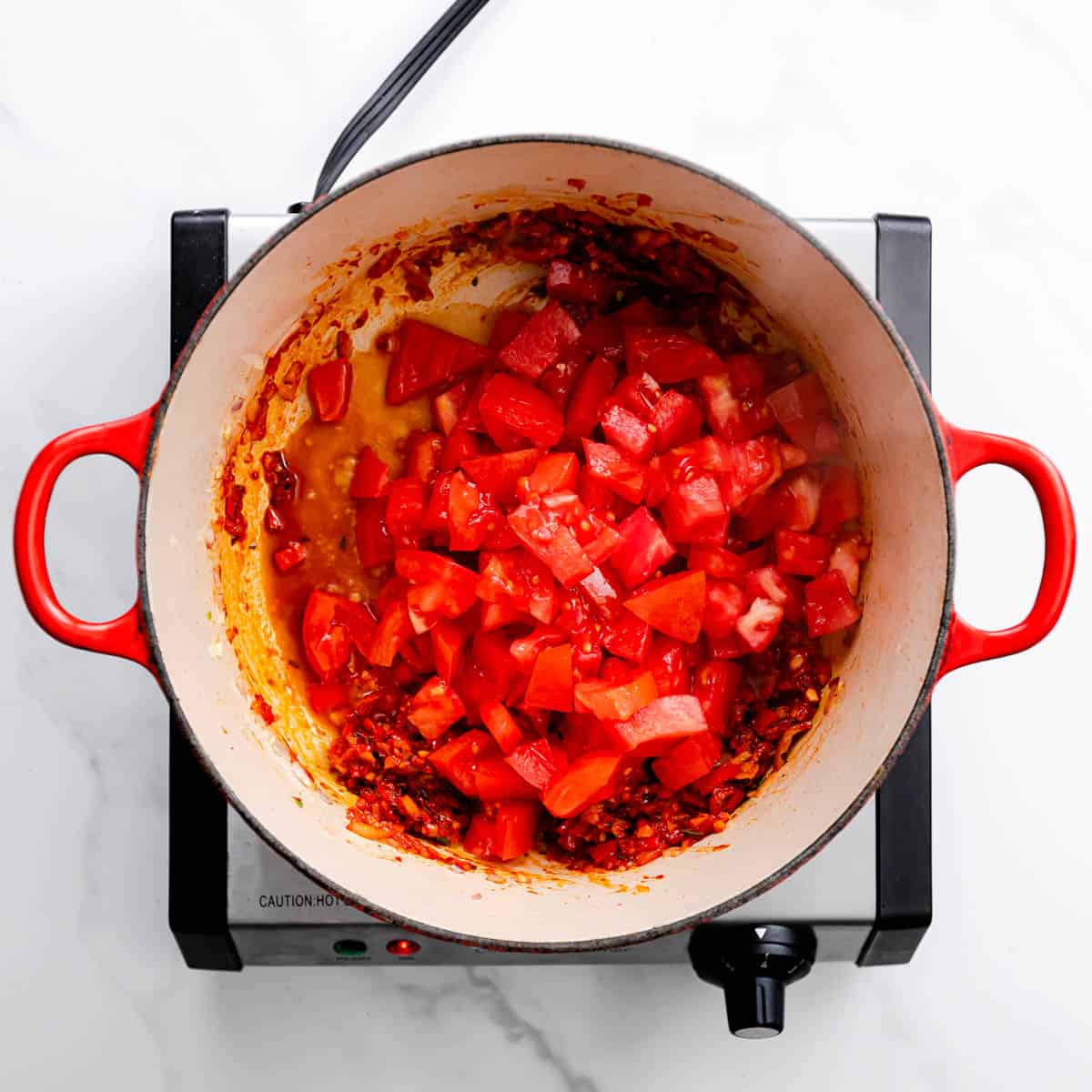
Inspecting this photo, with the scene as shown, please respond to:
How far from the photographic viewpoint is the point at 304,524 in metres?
1.22

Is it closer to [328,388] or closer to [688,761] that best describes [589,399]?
[328,388]

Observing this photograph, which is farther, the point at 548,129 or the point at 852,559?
the point at 548,129

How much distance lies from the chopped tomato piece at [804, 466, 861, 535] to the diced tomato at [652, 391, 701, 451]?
15 centimetres

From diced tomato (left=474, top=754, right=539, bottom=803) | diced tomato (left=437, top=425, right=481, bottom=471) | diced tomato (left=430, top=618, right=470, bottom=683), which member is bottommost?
diced tomato (left=474, top=754, right=539, bottom=803)

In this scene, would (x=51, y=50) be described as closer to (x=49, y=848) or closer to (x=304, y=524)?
(x=304, y=524)

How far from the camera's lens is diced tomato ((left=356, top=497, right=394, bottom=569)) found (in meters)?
1.20

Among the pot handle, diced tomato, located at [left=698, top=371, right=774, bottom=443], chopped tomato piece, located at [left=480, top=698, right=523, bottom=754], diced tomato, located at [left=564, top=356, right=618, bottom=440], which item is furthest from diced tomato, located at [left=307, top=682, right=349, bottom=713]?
the pot handle

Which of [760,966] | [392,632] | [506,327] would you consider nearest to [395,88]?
[506,327]

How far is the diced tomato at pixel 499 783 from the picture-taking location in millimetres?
1154

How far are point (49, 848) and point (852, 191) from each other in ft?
3.98

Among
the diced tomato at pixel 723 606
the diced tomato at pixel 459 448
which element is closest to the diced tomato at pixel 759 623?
the diced tomato at pixel 723 606

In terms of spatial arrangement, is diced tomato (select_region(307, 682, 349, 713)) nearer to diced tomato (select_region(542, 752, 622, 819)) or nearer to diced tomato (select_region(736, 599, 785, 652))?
diced tomato (select_region(542, 752, 622, 819))

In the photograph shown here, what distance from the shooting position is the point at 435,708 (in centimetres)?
117

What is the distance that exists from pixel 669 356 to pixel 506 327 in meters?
0.18
